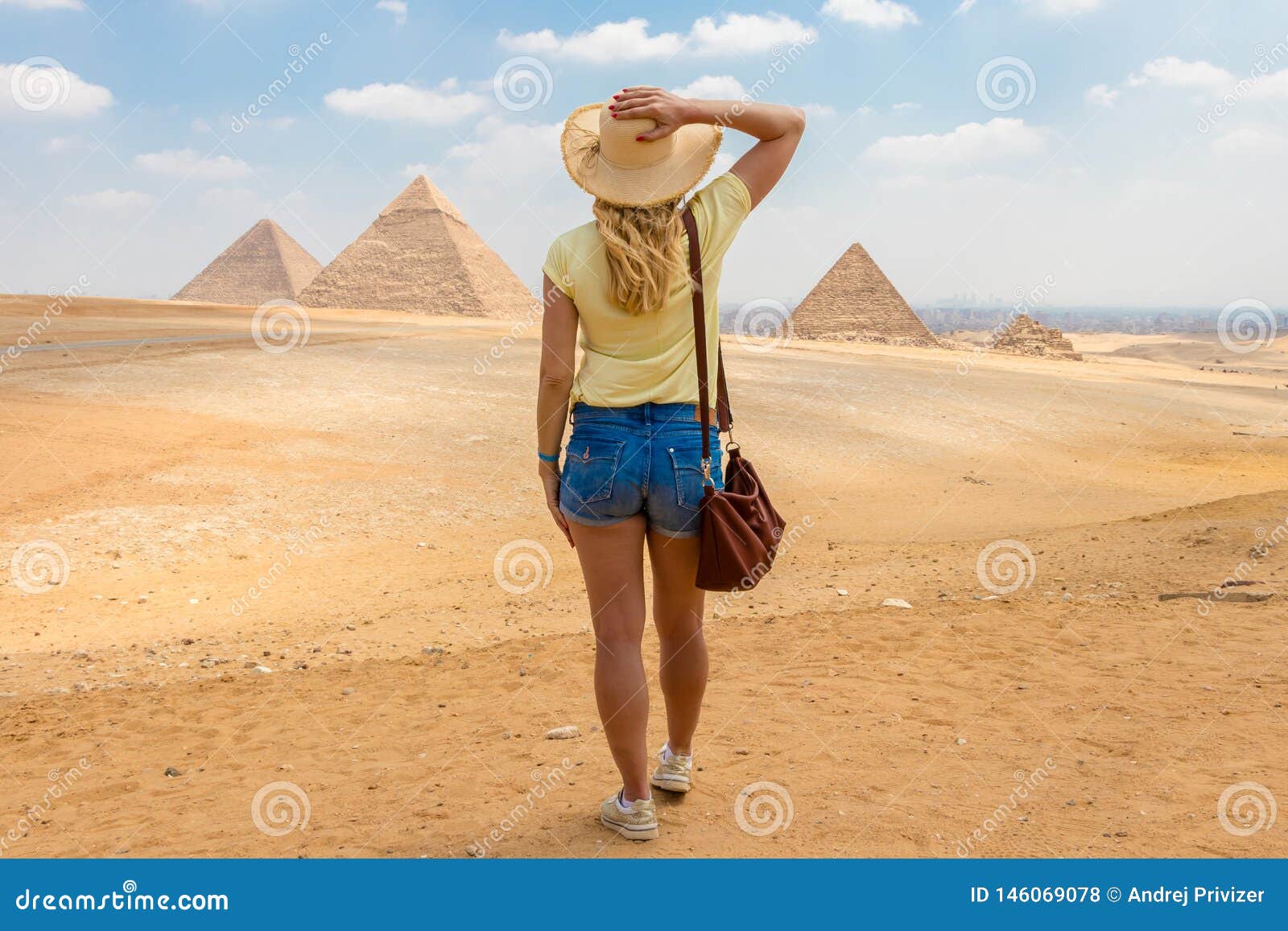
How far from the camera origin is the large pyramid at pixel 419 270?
Result: 270 ft

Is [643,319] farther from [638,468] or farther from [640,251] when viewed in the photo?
[638,468]

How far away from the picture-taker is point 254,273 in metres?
92.3

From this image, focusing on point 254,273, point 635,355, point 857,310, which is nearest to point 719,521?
point 635,355

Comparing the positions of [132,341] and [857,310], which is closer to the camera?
[132,341]

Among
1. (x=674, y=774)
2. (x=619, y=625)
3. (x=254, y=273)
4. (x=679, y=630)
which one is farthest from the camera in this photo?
(x=254, y=273)

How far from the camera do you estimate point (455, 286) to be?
82.2 metres

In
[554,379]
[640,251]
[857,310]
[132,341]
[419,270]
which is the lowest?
[554,379]

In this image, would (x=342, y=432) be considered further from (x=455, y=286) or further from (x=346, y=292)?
(x=346, y=292)

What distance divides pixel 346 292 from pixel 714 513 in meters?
89.1

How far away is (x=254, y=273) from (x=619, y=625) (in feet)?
322

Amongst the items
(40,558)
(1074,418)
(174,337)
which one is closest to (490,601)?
(40,558)

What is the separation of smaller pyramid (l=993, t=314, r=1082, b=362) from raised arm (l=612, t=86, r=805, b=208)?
59.2m

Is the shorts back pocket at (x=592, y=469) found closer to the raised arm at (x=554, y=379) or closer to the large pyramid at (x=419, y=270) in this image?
the raised arm at (x=554, y=379)

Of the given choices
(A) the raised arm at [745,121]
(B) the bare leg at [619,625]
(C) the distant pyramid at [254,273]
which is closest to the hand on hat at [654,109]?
(A) the raised arm at [745,121]
